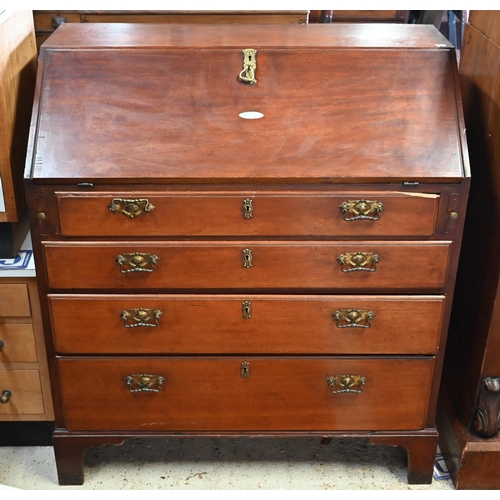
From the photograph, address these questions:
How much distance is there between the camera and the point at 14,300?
6.46 ft

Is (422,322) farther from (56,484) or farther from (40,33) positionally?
(40,33)

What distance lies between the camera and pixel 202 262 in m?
1.76

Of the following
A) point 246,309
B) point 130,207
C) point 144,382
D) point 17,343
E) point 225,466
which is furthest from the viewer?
point 225,466

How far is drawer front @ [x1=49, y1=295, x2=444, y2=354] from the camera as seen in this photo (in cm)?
182

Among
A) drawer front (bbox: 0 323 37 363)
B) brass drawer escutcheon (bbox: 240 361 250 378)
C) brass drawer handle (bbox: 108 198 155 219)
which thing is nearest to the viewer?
brass drawer handle (bbox: 108 198 155 219)

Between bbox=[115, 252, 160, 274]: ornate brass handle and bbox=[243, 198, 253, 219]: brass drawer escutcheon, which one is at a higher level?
bbox=[243, 198, 253, 219]: brass drawer escutcheon

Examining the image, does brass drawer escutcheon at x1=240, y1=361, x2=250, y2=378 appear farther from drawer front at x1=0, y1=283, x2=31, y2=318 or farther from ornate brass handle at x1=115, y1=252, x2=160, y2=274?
drawer front at x1=0, y1=283, x2=31, y2=318

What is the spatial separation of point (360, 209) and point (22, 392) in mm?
1249

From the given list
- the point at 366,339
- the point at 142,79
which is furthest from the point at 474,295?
the point at 142,79

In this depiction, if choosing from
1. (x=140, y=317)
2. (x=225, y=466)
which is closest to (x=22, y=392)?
(x=140, y=317)

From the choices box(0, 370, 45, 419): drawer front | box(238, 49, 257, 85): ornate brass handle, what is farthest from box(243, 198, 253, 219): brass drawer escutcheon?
box(0, 370, 45, 419): drawer front

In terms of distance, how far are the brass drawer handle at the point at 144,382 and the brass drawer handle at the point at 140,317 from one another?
0.18 meters

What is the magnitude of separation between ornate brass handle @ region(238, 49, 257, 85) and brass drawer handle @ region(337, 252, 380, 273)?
54 cm

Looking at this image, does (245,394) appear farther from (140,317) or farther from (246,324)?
(140,317)
